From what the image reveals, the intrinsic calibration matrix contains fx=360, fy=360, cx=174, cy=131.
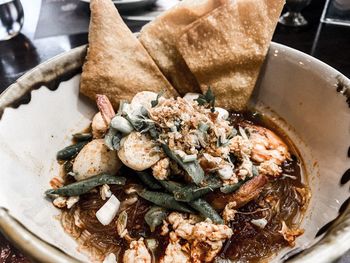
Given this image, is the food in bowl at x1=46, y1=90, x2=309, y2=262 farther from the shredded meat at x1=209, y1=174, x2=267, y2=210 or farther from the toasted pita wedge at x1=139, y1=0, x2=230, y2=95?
the toasted pita wedge at x1=139, y1=0, x2=230, y2=95

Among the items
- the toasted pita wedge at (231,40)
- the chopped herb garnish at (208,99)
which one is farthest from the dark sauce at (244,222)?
the toasted pita wedge at (231,40)

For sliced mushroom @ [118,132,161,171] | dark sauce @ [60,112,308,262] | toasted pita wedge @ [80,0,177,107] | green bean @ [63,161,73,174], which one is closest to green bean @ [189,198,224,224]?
dark sauce @ [60,112,308,262]

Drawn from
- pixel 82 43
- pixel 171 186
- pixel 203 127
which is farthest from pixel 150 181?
pixel 82 43

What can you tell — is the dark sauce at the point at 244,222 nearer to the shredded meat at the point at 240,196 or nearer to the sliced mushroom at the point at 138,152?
the shredded meat at the point at 240,196

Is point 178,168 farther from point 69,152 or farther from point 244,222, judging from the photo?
point 69,152

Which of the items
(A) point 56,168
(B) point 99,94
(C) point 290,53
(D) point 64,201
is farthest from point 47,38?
(C) point 290,53
